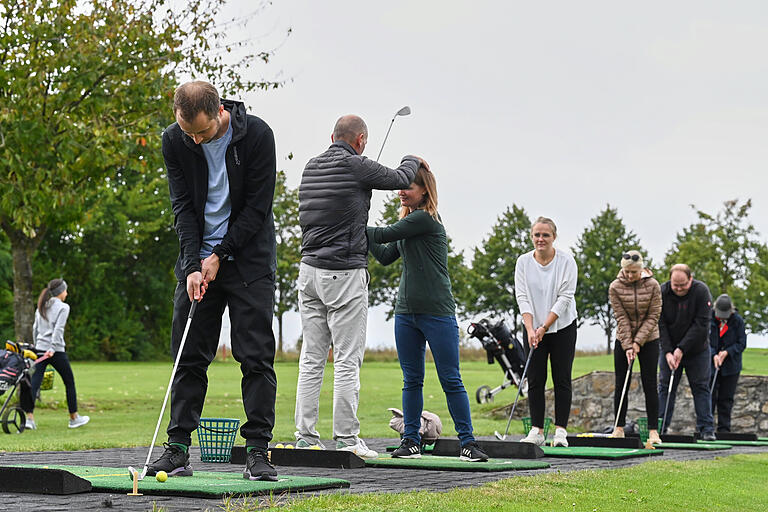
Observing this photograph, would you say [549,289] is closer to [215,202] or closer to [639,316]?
[639,316]

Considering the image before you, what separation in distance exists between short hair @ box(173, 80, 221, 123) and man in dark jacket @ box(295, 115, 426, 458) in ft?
6.76

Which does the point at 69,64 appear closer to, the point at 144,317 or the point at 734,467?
the point at 734,467

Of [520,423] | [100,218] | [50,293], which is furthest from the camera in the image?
[100,218]

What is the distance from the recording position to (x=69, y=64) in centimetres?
1656

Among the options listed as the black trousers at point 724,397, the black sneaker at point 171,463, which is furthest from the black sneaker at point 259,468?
the black trousers at point 724,397

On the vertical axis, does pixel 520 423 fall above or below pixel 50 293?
below

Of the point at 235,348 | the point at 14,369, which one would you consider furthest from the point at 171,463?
the point at 14,369

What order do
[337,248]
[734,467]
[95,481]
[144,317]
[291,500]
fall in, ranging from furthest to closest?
1. [144,317]
2. [734,467]
3. [337,248]
4. [95,481]
5. [291,500]

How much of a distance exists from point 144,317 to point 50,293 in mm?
39986

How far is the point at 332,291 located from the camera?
23.6 ft

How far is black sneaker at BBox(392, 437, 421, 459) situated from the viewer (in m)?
8.07

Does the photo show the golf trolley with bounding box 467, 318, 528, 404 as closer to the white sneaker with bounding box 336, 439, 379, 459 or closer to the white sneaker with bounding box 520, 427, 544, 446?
the white sneaker with bounding box 520, 427, 544, 446

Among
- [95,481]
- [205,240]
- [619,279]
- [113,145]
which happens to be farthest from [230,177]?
[113,145]

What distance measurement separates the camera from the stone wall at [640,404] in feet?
54.0
